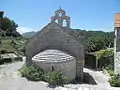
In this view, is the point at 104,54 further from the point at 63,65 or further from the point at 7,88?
the point at 7,88

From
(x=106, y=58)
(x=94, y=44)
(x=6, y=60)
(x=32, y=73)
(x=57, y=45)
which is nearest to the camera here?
(x=32, y=73)

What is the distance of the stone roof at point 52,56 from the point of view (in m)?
22.9

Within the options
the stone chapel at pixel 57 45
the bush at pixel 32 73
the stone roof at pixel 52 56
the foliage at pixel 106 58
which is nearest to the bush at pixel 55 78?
the bush at pixel 32 73

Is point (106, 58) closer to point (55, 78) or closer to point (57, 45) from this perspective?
point (57, 45)

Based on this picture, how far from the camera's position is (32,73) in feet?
74.1

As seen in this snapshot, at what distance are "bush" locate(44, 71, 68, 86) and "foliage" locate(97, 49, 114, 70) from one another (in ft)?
37.6

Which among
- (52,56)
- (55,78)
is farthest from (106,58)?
(55,78)

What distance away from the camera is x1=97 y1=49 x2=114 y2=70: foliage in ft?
104

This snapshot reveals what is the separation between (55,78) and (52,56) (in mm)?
2965

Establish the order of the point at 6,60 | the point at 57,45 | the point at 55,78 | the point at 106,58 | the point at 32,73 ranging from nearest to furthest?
the point at 55,78
the point at 32,73
the point at 57,45
the point at 106,58
the point at 6,60

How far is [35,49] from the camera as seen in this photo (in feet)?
84.1

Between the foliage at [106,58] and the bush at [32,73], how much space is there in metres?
12.5

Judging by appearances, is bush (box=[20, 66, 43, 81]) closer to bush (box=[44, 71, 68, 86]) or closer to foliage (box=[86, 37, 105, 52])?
bush (box=[44, 71, 68, 86])

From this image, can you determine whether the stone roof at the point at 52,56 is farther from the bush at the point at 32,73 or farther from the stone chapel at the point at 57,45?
the bush at the point at 32,73
